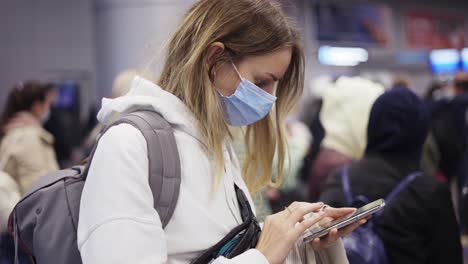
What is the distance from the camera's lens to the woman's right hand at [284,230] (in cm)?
150

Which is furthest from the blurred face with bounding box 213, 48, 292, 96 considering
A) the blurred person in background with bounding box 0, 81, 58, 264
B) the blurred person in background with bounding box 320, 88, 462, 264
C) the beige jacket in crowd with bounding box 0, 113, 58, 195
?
the beige jacket in crowd with bounding box 0, 113, 58, 195

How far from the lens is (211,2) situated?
66.5 inches

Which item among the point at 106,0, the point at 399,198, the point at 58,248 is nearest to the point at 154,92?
the point at 58,248

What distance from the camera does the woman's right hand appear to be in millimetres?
1501

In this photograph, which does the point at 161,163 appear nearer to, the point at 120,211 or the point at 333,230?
the point at 120,211

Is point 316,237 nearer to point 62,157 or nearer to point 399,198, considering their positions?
point 399,198

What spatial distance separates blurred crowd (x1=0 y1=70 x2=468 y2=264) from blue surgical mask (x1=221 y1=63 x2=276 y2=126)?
0.32 metres

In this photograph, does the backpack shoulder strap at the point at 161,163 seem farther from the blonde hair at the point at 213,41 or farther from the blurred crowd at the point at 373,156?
the blurred crowd at the point at 373,156

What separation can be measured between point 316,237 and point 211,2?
643 millimetres

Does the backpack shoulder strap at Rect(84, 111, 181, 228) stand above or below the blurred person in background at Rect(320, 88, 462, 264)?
above

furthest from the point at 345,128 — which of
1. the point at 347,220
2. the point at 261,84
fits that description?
the point at 347,220

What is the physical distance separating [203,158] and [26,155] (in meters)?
2.93

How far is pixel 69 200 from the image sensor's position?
1.52 m

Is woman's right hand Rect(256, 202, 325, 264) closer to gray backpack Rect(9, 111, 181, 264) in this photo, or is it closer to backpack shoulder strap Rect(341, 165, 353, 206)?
gray backpack Rect(9, 111, 181, 264)
